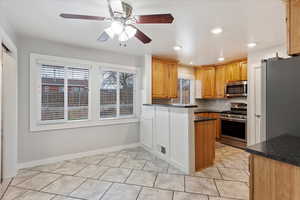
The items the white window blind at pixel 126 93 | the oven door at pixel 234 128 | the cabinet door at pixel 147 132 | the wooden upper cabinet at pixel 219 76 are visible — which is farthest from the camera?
the wooden upper cabinet at pixel 219 76

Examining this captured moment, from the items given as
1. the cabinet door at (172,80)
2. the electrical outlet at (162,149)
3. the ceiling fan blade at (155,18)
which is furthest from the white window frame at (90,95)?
the ceiling fan blade at (155,18)

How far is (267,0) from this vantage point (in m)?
1.75

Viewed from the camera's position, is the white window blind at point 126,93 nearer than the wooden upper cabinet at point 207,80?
Yes

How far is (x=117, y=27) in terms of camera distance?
5.60 ft

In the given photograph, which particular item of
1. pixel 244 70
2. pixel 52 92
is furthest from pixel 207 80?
pixel 52 92

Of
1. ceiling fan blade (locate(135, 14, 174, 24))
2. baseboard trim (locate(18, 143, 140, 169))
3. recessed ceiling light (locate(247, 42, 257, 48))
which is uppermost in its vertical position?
recessed ceiling light (locate(247, 42, 257, 48))

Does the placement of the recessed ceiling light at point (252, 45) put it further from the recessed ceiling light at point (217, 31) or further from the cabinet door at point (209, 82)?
the cabinet door at point (209, 82)

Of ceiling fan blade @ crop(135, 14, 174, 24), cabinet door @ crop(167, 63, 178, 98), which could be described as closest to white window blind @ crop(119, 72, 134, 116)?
cabinet door @ crop(167, 63, 178, 98)

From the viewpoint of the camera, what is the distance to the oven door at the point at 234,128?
156 inches

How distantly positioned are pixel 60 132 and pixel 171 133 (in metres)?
2.35

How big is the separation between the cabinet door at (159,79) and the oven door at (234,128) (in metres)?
1.91

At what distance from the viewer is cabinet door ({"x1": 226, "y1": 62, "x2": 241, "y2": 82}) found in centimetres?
437

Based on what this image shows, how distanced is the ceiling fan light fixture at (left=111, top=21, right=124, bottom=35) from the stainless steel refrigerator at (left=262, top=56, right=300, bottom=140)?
5.40ft

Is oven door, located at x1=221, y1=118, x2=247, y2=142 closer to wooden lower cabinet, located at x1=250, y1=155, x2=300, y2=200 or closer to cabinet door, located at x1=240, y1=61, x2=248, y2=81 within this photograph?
cabinet door, located at x1=240, y1=61, x2=248, y2=81
